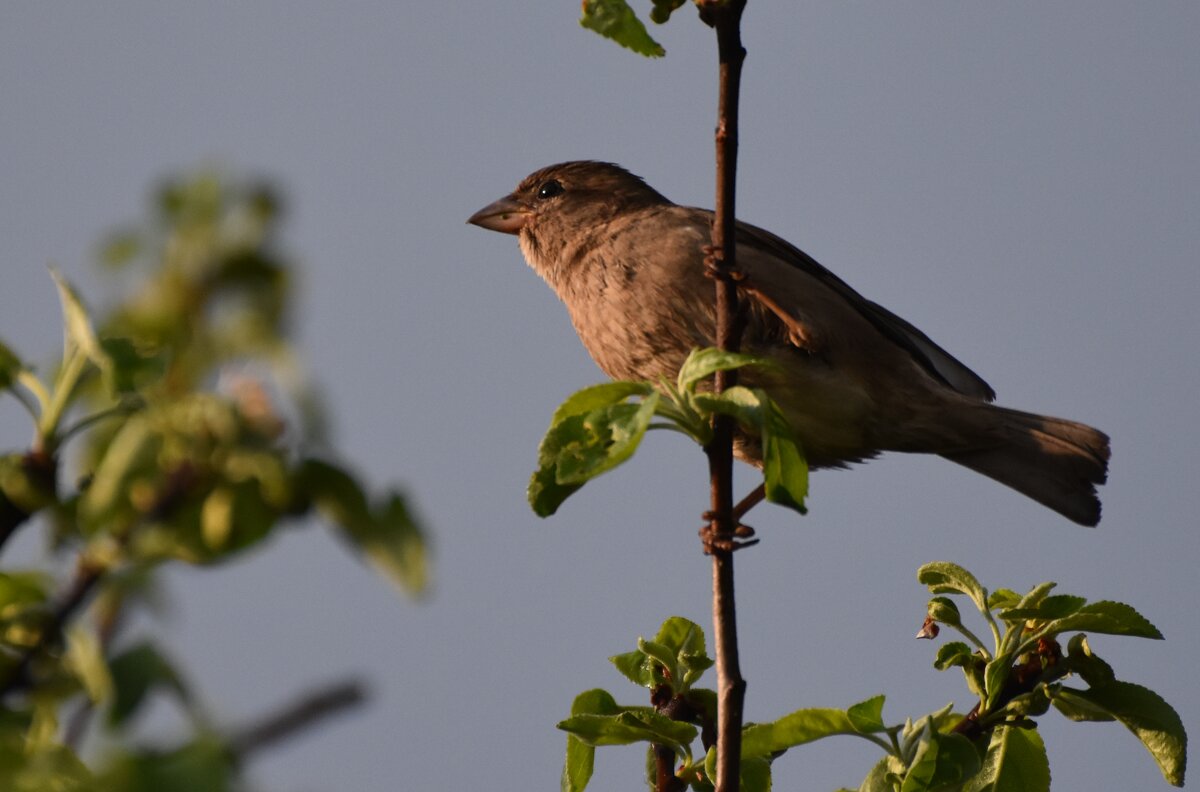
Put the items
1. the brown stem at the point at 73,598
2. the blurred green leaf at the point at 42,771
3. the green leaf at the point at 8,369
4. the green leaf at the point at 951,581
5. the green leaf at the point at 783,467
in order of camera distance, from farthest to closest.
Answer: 1. the green leaf at the point at 951,581
2. the green leaf at the point at 783,467
3. the green leaf at the point at 8,369
4. the brown stem at the point at 73,598
5. the blurred green leaf at the point at 42,771

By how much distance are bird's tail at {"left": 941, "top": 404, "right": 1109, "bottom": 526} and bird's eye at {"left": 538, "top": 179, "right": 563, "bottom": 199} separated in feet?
8.15

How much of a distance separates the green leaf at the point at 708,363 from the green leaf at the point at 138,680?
5.63ft

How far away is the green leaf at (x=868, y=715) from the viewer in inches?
119

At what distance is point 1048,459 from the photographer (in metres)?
5.56

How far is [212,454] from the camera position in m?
1.30

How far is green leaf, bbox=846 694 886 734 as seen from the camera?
3.03m

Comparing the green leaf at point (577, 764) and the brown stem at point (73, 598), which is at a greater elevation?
the brown stem at point (73, 598)

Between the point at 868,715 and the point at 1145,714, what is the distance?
2.38ft

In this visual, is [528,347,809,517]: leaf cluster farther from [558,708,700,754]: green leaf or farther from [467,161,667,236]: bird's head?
[467,161,667,236]: bird's head

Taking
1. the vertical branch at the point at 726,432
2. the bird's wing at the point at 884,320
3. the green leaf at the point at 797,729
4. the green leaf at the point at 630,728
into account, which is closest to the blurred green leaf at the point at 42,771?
the vertical branch at the point at 726,432

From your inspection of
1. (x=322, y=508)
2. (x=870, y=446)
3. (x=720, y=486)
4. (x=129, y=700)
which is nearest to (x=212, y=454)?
(x=322, y=508)

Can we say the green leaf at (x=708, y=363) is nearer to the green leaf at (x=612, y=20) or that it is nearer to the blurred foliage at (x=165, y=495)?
the green leaf at (x=612, y=20)

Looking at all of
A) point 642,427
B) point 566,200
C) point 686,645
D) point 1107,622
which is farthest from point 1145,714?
point 566,200

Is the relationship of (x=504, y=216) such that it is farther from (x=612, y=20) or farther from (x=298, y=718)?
(x=298, y=718)
